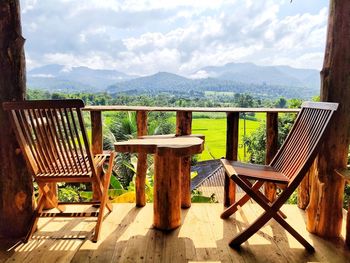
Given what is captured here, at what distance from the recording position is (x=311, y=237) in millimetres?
2545

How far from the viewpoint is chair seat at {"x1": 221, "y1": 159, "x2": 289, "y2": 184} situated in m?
2.38

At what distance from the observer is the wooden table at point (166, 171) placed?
8.02 ft

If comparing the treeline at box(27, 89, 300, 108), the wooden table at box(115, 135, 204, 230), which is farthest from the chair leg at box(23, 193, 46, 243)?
the treeline at box(27, 89, 300, 108)

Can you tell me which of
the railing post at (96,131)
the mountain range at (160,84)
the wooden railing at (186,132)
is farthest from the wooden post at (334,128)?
the mountain range at (160,84)

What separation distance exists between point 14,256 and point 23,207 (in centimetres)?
40

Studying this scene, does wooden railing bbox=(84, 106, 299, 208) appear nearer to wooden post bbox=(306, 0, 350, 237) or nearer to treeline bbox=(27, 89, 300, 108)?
treeline bbox=(27, 89, 300, 108)

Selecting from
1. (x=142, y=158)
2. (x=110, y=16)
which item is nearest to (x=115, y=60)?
A: (x=110, y=16)

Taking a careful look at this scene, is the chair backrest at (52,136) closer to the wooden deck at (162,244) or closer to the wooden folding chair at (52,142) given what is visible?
the wooden folding chair at (52,142)

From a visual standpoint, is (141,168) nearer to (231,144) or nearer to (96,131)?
(96,131)

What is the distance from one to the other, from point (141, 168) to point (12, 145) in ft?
3.90

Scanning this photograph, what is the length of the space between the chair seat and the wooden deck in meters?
0.50

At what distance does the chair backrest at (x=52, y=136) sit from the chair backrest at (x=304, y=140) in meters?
1.55

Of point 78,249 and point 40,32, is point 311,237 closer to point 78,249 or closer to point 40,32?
point 78,249

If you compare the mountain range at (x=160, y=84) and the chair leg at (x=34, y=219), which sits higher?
the mountain range at (x=160, y=84)
